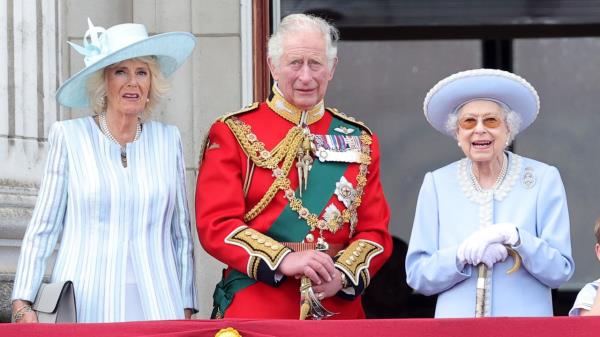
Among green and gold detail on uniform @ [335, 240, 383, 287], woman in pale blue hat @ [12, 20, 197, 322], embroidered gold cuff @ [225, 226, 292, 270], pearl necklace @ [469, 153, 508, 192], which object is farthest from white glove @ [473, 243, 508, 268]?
woman in pale blue hat @ [12, 20, 197, 322]

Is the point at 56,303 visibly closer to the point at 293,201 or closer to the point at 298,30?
the point at 293,201

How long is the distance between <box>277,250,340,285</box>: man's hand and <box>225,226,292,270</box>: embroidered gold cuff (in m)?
0.03

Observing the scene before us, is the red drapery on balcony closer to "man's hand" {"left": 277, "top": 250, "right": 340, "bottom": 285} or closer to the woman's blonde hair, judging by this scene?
"man's hand" {"left": 277, "top": 250, "right": 340, "bottom": 285}

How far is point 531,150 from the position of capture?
1048 centimetres

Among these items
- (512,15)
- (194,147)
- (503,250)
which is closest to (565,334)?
(503,250)

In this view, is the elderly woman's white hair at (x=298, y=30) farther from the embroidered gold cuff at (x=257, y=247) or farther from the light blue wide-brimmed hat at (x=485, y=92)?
the embroidered gold cuff at (x=257, y=247)

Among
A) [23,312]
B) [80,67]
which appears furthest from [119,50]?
[80,67]

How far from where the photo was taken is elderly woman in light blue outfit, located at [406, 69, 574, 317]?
550 centimetres

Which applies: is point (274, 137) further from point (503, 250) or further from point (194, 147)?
point (194, 147)

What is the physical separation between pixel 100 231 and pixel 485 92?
4.28 feet

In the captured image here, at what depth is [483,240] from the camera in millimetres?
5465

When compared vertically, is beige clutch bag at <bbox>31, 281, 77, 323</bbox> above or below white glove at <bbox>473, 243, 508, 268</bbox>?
below

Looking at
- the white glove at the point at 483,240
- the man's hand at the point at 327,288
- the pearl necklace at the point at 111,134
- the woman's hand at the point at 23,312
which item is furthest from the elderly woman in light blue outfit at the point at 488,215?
the woman's hand at the point at 23,312

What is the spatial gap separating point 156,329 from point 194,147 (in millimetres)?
2526
